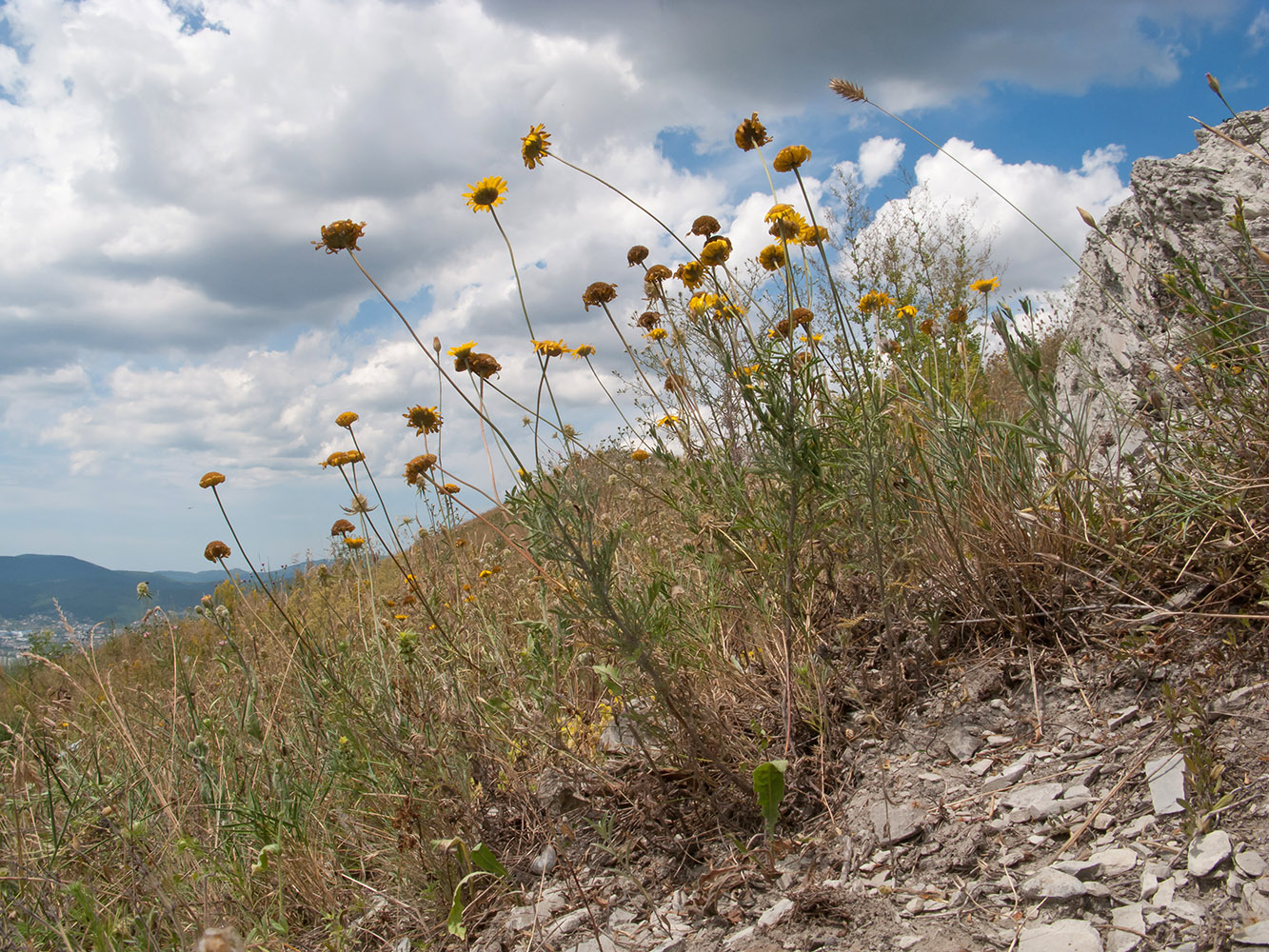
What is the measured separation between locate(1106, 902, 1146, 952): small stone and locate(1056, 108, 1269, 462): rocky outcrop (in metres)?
1.69

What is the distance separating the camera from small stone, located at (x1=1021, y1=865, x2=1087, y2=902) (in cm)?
120

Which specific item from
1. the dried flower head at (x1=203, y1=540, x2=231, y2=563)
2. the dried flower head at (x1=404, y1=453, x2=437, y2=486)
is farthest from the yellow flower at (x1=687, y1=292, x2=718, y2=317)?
the dried flower head at (x1=203, y1=540, x2=231, y2=563)

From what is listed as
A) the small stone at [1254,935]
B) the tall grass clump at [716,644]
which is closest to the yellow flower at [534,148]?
the tall grass clump at [716,644]

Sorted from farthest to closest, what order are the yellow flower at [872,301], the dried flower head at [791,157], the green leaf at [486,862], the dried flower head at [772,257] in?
1. the yellow flower at [872,301]
2. the dried flower head at [772,257]
3. the dried flower head at [791,157]
4. the green leaf at [486,862]

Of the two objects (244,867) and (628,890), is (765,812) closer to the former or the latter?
(628,890)

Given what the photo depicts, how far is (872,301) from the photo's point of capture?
121 inches

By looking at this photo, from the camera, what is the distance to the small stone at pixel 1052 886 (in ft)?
3.92

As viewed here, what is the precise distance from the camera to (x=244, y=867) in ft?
7.05

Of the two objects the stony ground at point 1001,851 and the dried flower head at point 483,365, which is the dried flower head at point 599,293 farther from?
the stony ground at point 1001,851

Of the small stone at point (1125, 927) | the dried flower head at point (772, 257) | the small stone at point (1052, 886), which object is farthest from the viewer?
the dried flower head at point (772, 257)

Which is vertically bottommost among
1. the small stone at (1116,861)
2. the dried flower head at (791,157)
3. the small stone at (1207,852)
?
the small stone at (1116,861)

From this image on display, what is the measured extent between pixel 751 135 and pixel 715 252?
381 mm

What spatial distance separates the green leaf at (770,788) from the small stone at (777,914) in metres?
0.14

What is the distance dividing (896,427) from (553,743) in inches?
59.9
